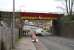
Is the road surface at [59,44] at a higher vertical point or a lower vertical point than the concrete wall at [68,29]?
lower

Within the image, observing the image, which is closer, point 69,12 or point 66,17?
point 66,17

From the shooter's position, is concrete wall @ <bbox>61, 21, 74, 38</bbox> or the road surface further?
concrete wall @ <bbox>61, 21, 74, 38</bbox>

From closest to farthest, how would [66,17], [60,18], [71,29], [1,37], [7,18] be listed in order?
[1,37] → [7,18] → [71,29] → [66,17] → [60,18]

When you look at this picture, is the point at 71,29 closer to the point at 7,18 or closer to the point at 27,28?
the point at 27,28

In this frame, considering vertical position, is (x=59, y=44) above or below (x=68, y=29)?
below

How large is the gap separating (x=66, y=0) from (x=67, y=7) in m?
1.54

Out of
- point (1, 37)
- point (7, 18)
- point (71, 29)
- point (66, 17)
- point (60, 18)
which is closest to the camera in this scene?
point (1, 37)

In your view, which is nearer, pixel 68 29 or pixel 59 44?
pixel 59 44

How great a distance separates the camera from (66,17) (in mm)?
61156

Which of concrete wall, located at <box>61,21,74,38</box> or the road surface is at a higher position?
concrete wall, located at <box>61,21,74,38</box>

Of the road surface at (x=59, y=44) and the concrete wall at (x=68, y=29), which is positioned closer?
the road surface at (x=59, y=44)

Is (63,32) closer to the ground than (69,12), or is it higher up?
closer to the ground

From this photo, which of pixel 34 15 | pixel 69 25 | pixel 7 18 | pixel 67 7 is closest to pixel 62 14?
pixel 67 7

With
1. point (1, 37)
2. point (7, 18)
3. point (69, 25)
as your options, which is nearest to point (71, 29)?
point (69, 25)
